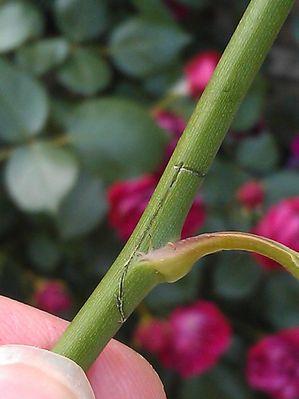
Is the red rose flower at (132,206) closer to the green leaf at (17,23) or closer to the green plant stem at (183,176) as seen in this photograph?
the green leaf at (17,23)

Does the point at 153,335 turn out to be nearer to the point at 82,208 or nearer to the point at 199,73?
the point at 82,208

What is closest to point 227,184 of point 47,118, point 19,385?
point 47,118

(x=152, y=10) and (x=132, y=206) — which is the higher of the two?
(x=152, y=10)

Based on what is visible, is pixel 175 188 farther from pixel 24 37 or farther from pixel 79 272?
pixel 79 272

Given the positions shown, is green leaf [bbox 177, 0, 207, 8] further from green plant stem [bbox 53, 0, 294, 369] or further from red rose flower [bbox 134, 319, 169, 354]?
green plant stem [bbox 53, 0, 294, 369]

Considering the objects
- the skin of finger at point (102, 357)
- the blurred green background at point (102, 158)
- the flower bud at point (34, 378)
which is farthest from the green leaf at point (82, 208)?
the flower bud at point (34, 378)

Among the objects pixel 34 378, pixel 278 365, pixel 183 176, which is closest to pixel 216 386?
pixel 278 365

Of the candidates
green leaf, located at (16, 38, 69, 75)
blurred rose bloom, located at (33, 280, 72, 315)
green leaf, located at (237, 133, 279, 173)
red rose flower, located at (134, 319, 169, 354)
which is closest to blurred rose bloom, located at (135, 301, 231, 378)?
red rose flower, located at (134, 319, 169, 354)
